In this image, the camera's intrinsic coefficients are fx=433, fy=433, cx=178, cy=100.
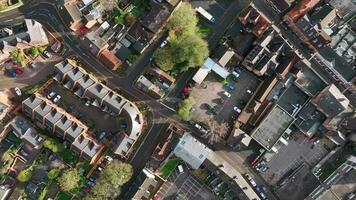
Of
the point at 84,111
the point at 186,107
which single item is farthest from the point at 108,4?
the point at 186,107

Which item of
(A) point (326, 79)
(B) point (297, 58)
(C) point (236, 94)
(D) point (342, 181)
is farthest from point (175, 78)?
(D) point (342, 181)

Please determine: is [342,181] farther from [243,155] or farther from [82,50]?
[82,50]

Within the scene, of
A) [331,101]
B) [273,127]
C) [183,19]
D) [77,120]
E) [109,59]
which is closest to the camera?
[183,19]

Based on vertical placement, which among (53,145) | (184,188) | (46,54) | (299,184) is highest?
(299,184)

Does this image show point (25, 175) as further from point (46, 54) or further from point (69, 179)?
point (46, 54)

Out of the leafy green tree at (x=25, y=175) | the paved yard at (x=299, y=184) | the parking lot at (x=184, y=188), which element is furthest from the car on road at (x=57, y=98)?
the paved yard at (x=299, y=184)

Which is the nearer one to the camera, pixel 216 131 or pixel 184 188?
pixel 184 188

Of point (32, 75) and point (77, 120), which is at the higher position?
point (32, 75)
